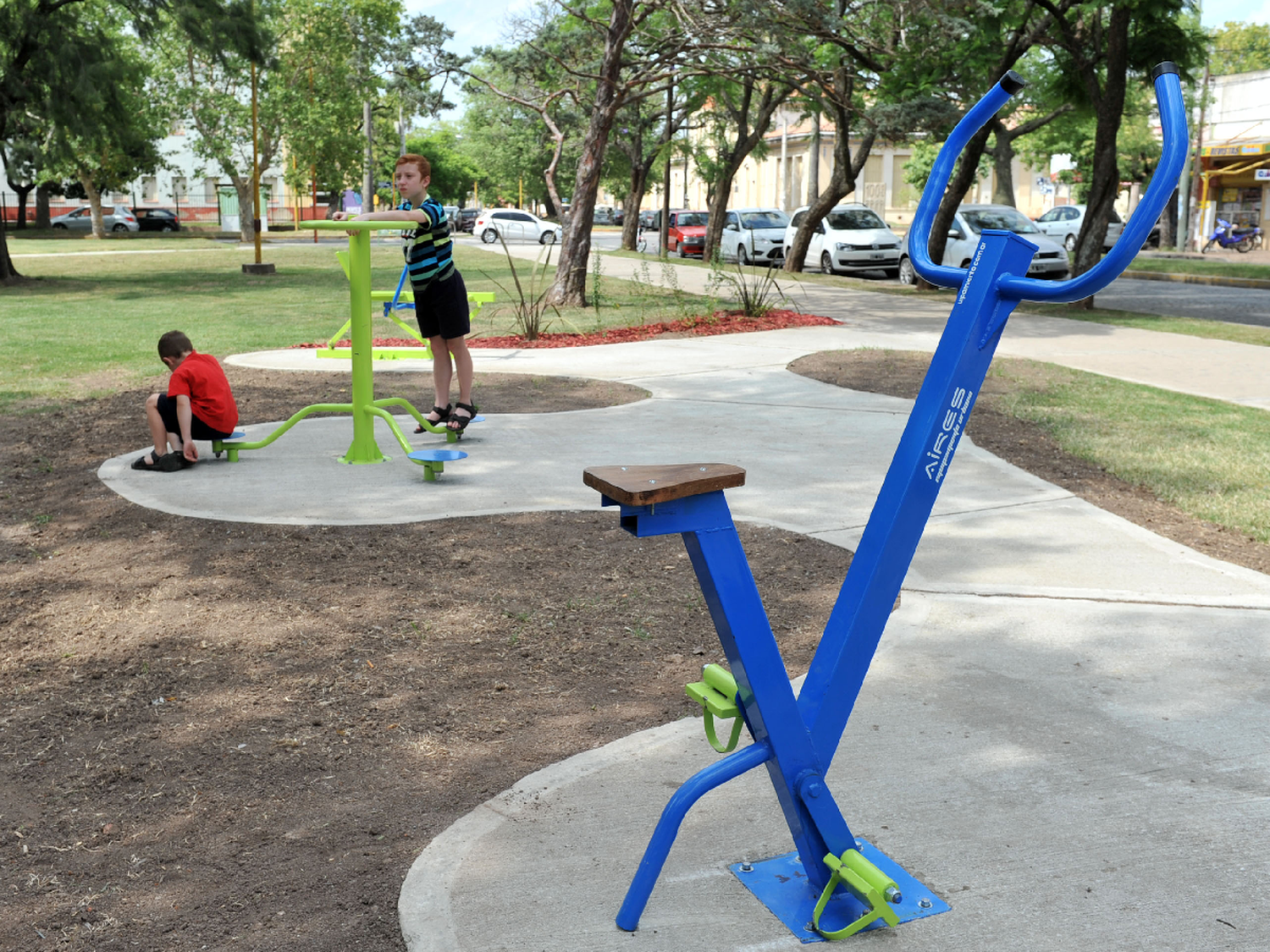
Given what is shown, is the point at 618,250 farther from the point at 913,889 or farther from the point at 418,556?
the point at 913,889

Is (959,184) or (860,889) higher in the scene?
(959,184)

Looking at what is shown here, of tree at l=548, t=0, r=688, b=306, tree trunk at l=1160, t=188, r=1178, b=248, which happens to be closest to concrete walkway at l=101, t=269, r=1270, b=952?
tree at l=548, t=0, r=688, b=306

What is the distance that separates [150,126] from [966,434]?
4453 cm

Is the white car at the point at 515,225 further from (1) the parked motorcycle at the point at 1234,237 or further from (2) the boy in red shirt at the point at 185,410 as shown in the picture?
(2) the boy in red shirt at the point at 185,410

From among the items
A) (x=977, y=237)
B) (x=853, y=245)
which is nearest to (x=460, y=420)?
(x=977, y=237)

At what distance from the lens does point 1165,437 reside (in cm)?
786

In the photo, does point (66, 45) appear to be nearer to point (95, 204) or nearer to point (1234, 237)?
point (95, 204)

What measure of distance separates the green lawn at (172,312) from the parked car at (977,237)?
6.23 meters

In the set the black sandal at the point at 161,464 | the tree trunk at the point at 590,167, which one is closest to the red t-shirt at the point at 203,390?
the black sandal at the point at 161,464

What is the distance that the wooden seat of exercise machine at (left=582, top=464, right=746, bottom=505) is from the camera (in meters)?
2.19

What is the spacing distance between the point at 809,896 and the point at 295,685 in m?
1.97

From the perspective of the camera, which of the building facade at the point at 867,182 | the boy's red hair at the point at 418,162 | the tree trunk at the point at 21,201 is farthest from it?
the building facade at the point at 867,182

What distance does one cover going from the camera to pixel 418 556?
5.13 m

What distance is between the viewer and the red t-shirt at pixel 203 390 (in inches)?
259
